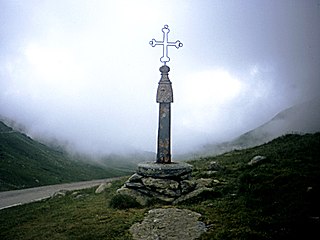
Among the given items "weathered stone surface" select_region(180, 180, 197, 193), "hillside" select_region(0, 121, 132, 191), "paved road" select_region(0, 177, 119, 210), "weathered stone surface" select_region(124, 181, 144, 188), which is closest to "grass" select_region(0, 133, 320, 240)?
"weathered stone surface" select_region(180, 180, 197, 193)

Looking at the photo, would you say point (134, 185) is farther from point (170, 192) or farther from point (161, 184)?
point (170, 192)

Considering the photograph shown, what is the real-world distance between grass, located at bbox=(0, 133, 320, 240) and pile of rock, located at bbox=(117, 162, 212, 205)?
104 cm

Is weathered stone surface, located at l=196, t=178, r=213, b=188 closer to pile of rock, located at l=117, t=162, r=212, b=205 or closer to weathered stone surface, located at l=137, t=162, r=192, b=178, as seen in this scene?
pile of rock, located at l=117, t=162, r=212, b=205

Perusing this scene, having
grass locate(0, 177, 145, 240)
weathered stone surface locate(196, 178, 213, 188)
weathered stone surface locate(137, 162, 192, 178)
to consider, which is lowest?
grass locate(0, 177, 145, 240)

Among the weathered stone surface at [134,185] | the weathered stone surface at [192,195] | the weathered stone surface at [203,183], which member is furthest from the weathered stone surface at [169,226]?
the weathered stone surface at [203,183]

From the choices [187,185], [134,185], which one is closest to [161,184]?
[187,185]

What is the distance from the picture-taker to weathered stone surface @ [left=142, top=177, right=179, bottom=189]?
59.5ft

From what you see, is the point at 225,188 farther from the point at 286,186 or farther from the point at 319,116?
the point at 319,116

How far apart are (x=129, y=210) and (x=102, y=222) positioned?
1.95 metres

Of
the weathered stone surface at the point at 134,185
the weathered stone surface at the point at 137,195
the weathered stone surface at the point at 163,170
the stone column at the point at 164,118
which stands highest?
the stone column at the point at 164,118

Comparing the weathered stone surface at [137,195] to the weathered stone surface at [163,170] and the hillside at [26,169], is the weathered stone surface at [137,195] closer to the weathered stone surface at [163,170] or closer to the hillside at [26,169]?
the weathered stone surface at [163,170]

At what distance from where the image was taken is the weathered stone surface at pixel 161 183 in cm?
1812

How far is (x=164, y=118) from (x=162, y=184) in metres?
3.92

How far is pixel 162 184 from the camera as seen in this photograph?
1822 cm
